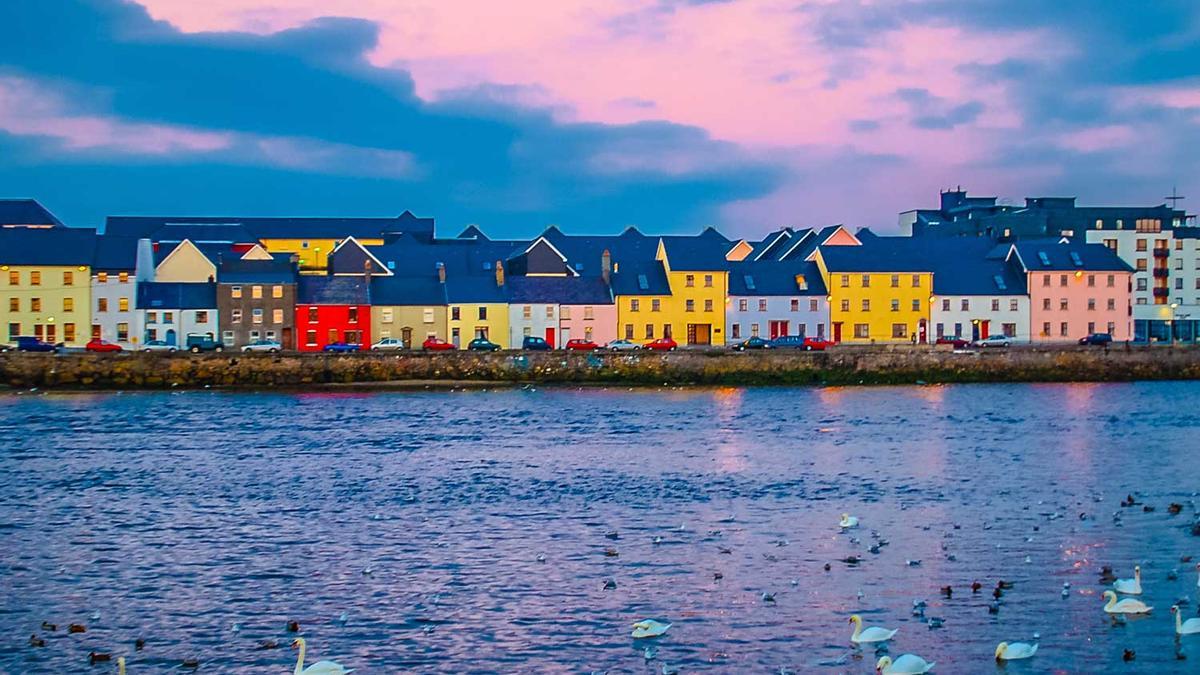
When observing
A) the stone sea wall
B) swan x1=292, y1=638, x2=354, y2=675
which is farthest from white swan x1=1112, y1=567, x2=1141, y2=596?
the stone sea wall

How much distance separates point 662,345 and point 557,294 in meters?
8.69

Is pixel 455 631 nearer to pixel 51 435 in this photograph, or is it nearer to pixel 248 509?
pixel 248 509

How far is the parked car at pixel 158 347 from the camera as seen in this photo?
250 feet

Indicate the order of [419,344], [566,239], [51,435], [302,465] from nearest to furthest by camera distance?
[302,465], [51,435], [419,344], [566,239]

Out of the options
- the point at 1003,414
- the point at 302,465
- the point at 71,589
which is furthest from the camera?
the point at 1003,414

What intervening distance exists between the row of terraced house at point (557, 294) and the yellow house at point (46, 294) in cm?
8

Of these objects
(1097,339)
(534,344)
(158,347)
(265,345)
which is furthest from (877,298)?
(158,347)

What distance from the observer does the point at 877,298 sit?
298 ft

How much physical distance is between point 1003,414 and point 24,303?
5604cm

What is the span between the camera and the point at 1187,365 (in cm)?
8031

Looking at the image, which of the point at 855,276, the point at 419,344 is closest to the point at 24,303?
the point at 419,344

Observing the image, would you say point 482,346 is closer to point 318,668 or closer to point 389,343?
point 389,343

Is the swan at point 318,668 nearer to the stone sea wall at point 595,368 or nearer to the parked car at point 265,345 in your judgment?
the stone sea wall at point 595,368

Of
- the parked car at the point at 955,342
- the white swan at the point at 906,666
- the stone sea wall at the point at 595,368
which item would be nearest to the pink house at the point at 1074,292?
the parked car at the point at 955,342
